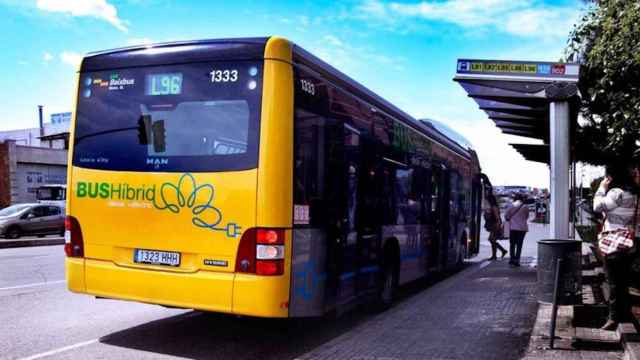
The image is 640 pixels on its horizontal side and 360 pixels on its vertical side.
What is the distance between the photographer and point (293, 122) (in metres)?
5.96

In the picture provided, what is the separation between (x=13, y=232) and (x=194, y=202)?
2308cm

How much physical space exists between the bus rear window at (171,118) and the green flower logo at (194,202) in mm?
165

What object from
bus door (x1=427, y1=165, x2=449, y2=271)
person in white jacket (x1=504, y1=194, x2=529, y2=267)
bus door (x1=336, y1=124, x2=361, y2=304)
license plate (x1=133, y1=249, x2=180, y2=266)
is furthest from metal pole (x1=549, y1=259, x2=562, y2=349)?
person in white jacket (x1=504, y1=194, x2=529, y2=267)

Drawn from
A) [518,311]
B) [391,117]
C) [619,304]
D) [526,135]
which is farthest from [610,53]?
[526,135]

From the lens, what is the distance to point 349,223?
738cm

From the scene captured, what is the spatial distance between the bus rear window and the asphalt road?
1.92m

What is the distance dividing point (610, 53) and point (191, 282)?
16.8ft

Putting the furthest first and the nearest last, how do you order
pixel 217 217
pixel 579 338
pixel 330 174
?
pixel 330 174 → pixel 579 338 → pixel 217 217

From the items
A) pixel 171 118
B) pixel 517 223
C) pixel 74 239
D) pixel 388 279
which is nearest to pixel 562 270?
pixel 388 279

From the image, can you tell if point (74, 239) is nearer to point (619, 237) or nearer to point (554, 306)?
point (554, 306)

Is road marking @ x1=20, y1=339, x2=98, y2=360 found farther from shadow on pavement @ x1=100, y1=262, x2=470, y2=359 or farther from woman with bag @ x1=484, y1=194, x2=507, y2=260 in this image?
woman with bag @ x1=484, y1=194, x2=507, y2=260

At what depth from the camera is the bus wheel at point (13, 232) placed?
25734 millimetres

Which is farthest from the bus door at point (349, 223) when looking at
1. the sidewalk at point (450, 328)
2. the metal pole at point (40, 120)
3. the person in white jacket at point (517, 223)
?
the metal pole at point (40, 120)

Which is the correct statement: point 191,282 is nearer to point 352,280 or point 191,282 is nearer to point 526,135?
point 352,280
